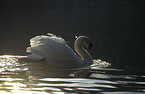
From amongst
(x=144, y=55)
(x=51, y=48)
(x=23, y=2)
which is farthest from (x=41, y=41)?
Result: (x=23, y=2)

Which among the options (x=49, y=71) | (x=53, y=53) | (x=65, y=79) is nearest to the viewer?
(x=65, y=79)

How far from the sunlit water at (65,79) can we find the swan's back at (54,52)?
32 cm

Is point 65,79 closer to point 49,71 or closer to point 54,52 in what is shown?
point 49,71

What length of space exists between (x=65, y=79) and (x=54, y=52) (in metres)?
1.93

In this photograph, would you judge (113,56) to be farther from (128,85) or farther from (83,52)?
(128,85)

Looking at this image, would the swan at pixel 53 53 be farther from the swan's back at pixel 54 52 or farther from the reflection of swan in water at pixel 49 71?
the reflection of swan in water at pixel 49 71

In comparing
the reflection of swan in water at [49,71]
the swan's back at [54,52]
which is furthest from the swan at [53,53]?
the reflection of swan in water at [49,71]

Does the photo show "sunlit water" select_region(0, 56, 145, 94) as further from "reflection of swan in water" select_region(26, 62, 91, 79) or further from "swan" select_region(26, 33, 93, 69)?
"swan" select_region(26, 33, 93, 69)

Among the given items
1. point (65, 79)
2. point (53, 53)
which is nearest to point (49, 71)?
point (53, 53)

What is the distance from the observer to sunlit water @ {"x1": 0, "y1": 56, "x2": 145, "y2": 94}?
11555mm

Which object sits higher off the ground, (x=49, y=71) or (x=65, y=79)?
(x=49, y=71)

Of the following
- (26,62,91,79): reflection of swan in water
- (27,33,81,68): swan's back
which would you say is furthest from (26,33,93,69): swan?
(26,62,91,79): reflection of swan in water

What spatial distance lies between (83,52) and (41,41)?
242 cm

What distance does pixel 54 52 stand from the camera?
48.8 feet
